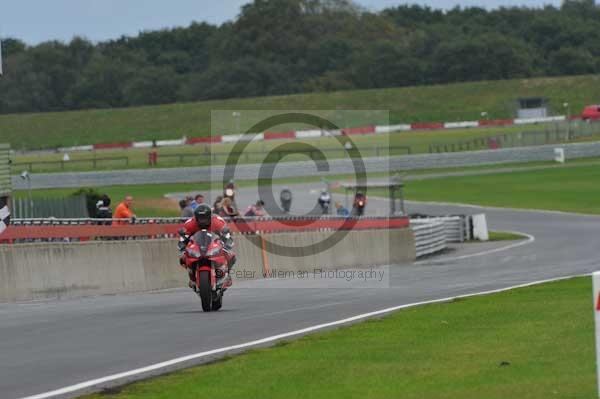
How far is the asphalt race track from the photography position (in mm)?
11930

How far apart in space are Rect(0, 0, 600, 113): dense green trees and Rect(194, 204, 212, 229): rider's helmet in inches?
4478

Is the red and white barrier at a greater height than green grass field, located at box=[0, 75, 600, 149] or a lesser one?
lesser

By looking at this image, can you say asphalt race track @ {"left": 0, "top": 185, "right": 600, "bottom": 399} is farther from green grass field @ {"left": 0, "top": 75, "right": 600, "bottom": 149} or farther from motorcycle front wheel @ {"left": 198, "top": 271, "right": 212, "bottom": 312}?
green grass field @ {"left": 0, "top": 75, "right": 600, "bottom": 149}

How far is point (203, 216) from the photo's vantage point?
59.1ft

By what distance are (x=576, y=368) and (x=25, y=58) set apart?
444 feet

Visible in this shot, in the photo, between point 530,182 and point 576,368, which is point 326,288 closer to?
point 576,368

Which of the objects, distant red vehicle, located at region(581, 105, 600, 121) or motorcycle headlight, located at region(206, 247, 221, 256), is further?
distant red vehicle, located at region(581, 105, 600, 121)

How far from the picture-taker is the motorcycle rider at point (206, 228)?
18.0 metres

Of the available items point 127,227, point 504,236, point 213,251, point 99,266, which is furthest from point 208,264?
point 504,236

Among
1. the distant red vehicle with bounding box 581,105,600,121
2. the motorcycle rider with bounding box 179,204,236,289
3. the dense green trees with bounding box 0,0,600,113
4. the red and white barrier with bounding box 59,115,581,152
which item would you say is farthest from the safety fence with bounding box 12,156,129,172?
the motorcycle rider with bounding box 179,204,236,289

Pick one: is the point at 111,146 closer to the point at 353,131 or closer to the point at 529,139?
the point at 353,131

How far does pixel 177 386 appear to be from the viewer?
10.6 m

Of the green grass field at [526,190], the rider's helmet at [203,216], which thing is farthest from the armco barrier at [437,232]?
the rider's helmet at [203,216]

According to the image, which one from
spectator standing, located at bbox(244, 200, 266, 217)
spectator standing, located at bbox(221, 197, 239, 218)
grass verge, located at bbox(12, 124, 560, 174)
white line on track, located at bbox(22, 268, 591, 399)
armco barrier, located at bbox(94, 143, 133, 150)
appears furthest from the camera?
armco barrier, located at bbox(94, 143, 133, 150)
